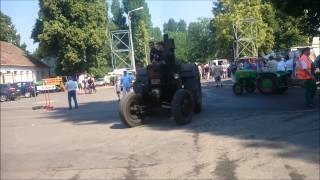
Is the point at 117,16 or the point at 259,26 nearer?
the point at 259,26

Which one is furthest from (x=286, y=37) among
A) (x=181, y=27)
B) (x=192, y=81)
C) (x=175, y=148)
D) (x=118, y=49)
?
(x=175, y=148)

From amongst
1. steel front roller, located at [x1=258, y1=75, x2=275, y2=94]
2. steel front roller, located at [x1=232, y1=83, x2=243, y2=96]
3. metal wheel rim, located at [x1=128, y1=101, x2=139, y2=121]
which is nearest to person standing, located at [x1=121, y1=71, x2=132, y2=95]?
steel front roller, located at [x1=232, y1=83, x2=243, y2=96]

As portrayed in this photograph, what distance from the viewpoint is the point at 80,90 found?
44469mm

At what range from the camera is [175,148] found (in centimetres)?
1001

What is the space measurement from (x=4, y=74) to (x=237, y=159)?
3977 mm

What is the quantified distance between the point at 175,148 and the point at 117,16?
6410cm

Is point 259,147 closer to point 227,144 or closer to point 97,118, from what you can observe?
point 227,144

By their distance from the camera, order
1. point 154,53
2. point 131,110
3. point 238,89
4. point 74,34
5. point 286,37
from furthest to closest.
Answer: point 286,37 < point 74,34 < point 238,89 < point 154,53 < point 131,110

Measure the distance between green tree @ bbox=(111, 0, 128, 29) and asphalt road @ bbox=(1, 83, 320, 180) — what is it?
2080 inches

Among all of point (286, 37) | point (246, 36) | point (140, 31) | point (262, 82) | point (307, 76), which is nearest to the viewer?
point (307, 76)

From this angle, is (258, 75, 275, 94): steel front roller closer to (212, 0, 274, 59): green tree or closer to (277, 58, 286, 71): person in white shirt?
(277, 58, 286, 71): person in white shirt

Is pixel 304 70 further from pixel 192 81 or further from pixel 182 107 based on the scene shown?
pixel 182 107

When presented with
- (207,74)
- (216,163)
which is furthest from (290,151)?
(207,74)

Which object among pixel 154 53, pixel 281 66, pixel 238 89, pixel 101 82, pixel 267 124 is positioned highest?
pixel 154 53
